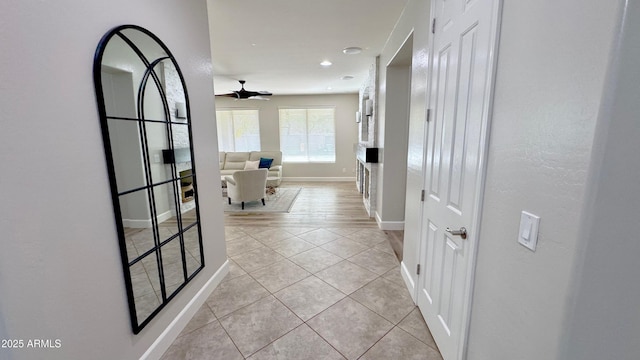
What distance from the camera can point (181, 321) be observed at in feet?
6.12

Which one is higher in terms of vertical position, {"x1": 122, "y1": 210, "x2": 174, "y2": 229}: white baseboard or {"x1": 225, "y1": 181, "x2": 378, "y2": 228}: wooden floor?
{"x1": 122, "y1": 210, "x2": 174, "y2": 229}: white baseboard

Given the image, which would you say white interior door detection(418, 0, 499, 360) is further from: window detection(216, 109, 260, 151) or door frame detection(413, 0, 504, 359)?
window detection(216, 109, 260, 151)

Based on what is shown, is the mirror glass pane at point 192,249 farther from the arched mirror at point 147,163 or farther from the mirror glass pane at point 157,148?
the mirror glass pane at point 157,148

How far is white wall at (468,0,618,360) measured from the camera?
2.25ft

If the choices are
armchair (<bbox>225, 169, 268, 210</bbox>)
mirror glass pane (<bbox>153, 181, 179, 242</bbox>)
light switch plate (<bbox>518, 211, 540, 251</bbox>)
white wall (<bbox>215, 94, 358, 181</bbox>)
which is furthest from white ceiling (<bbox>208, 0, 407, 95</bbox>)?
white wall (<bbox>215, 94, 358, 181</bbox>)

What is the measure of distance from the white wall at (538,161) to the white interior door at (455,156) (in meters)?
0.10

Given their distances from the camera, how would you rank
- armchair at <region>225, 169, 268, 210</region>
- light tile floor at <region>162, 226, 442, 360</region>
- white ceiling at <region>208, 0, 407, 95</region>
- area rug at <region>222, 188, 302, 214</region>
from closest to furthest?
light tile floor at <region>162, 226, 442, 360</region>
white ceiling at <region>208, 0, 407, 95</region>
armchair at <region>225, 169, 268, 210</region>
area rug at <region>222, 188, 302, 214</region>

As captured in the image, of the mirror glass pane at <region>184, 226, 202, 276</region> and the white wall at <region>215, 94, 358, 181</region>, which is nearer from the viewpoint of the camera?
the mirror glass pane at <region>184, 226, 202, 276</region>

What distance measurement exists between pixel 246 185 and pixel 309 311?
10.9 ft

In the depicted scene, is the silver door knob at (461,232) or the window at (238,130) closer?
the silver door knob at (461,232)

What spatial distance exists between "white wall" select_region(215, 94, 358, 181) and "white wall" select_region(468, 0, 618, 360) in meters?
6.78

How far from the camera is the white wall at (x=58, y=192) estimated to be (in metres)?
0.89

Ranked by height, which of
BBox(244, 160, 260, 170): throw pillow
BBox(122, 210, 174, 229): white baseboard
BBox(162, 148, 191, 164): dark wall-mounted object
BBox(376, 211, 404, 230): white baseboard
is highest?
BBox(162, 148, 191, 164): dark wall-mounted object

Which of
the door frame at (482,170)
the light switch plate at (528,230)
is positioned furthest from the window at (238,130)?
the light switch plate at (528,230)
